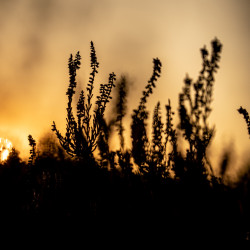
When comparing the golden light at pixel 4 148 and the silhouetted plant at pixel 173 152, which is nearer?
the silhouetted plant at pixel 173 152

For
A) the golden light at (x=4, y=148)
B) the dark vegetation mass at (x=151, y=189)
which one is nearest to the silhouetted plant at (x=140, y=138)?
the dark vegetation mass at (x=151, y=189)

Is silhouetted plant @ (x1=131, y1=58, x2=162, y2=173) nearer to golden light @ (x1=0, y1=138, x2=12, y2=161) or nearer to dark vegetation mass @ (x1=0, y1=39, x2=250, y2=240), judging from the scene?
dark vegetation mass @ (x1=0, y1=39, x2=250, y2=240)

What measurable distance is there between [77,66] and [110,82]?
1036mm

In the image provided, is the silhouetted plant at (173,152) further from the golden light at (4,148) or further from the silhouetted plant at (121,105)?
the golden light at (4,148)

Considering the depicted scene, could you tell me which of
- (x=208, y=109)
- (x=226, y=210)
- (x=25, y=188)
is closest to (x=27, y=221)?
(x=25, y=188)

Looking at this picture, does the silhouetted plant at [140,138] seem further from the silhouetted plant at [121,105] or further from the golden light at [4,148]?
the golden light at [4,148]

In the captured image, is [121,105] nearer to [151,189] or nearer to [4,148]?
[151,189]

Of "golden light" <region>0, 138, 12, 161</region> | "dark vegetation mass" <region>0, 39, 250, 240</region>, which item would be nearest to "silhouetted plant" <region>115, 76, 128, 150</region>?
"dark vegetation mass" <region>0, 39, 250, 240</region>

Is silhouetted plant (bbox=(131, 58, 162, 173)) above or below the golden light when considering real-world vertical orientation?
below

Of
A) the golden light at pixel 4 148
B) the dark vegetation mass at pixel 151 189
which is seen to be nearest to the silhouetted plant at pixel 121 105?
the dark vegetation mass at pixel 151 189

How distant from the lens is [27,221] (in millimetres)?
4859

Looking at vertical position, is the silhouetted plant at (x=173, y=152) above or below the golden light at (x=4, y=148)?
below

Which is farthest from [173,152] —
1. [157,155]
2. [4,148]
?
[4,148]

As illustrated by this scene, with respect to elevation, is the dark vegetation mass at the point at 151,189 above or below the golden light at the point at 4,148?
below
